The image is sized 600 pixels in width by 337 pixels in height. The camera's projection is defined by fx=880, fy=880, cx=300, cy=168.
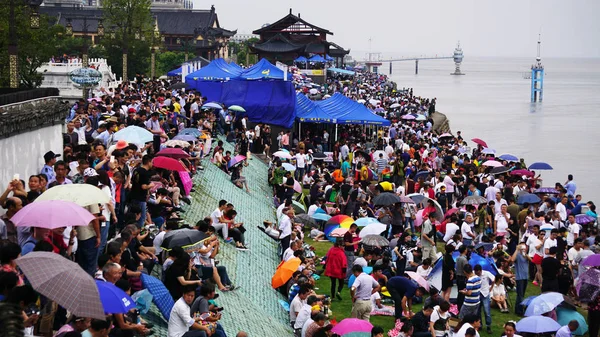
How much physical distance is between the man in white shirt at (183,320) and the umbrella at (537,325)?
16.3ft

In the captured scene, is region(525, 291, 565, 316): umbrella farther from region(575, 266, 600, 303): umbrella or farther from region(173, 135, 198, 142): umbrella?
region(173, 135, 198, 142): umbrella

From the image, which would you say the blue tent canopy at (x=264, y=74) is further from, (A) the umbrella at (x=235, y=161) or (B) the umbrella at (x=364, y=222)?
(B) the umbrella at (x=364, y=222)

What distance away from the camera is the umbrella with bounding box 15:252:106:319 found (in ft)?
26.6

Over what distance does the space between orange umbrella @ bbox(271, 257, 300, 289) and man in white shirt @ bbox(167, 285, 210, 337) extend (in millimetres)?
4981

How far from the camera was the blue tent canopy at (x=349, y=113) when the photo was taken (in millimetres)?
32469

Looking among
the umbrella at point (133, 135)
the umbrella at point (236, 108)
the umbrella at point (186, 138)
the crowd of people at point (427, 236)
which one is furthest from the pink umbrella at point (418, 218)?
the umbrella at point (236, 108)

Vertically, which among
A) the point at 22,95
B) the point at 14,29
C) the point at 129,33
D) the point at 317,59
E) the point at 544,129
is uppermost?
the point at 129,33

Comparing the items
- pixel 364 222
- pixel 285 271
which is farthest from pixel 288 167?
pixel 285 271

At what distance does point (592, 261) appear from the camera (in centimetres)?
1590

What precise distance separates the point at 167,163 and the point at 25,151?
324cm

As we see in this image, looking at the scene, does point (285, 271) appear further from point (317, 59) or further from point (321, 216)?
point (317, 59)

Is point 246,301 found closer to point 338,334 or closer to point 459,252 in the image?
point 338,334

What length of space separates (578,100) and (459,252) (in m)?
129

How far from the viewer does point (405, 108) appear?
5234 centimetres
